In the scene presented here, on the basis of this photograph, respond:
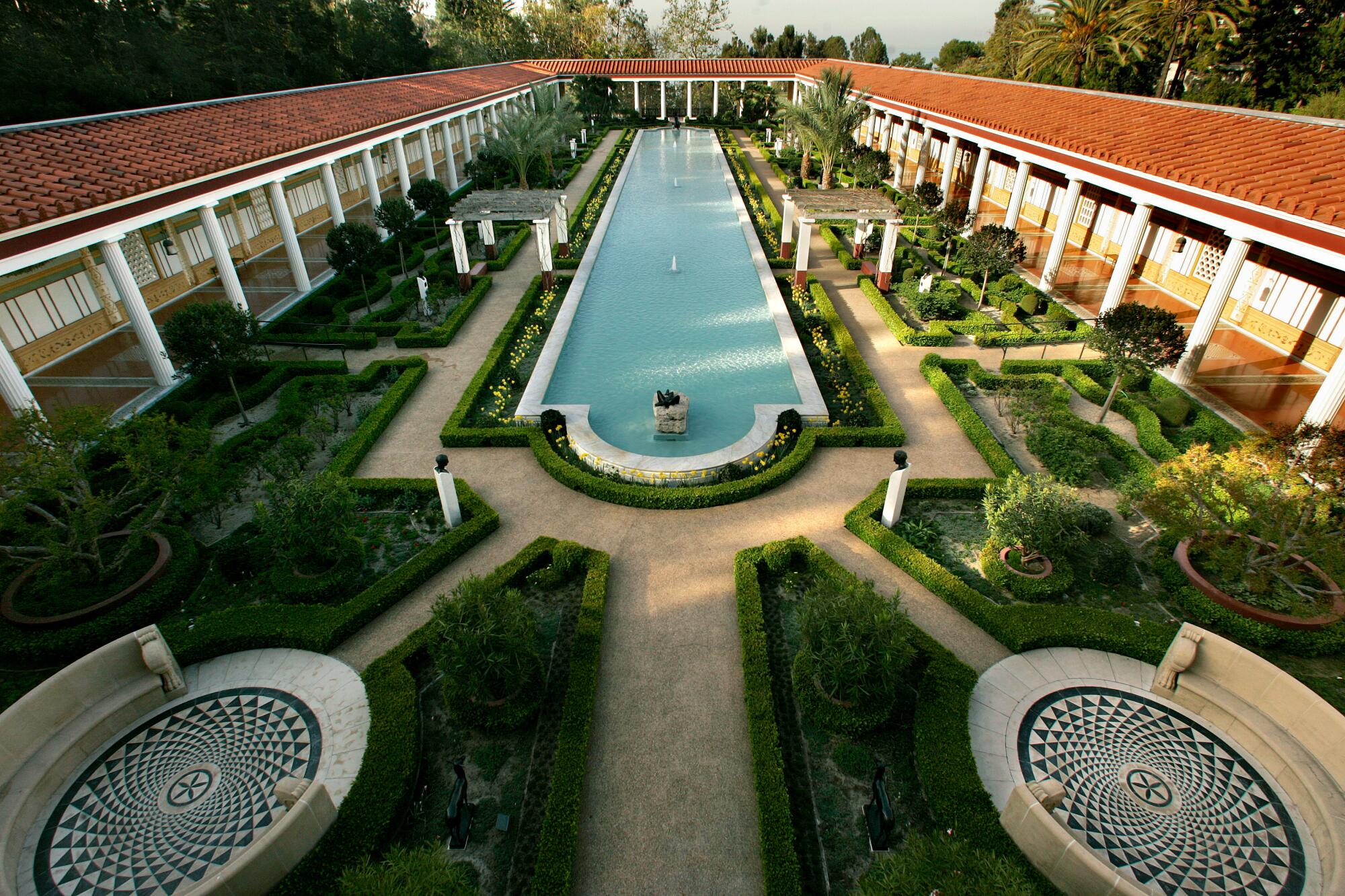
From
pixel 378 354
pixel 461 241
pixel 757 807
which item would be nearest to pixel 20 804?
pixel 757 807

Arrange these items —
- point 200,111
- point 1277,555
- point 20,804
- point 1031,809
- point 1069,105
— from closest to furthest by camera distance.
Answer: point 1031,809
point 20,804
point 1277,555
point 200,111
point 1069,105

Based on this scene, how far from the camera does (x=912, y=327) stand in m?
20.5

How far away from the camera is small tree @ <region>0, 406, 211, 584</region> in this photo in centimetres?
997

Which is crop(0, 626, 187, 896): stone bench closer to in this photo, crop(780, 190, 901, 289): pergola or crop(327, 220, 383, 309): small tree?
crop(327, 220, 383, 309): small tree

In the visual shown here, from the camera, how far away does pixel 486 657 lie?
8469 millimetres

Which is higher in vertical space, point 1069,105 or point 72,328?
point 1069,105

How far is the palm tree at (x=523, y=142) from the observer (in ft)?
105

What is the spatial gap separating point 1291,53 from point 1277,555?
104 ft

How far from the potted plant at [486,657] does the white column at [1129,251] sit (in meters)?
17.2

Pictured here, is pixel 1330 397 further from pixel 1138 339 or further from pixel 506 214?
pixel 506 214

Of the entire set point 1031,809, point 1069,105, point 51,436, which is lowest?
point 1031,809

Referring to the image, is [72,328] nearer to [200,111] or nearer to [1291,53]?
[200,111]

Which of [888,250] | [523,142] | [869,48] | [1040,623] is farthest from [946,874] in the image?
[869,48]

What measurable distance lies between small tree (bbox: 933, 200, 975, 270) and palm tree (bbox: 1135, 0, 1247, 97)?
15.7 metres
